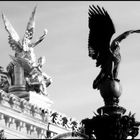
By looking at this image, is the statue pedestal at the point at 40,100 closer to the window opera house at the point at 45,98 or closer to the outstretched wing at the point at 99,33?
the window opera house at the point at 45,98

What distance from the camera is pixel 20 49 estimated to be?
165ft

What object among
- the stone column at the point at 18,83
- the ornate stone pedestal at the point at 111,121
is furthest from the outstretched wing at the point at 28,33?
the ornate stone pedestal at the point at 111,121

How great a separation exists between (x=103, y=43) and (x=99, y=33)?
0.22m

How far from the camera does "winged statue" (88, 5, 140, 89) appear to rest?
7363 millimetres

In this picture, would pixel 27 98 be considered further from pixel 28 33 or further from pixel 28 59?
pixel 28 33

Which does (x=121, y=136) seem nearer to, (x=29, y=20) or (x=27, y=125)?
(x=27, y=125)

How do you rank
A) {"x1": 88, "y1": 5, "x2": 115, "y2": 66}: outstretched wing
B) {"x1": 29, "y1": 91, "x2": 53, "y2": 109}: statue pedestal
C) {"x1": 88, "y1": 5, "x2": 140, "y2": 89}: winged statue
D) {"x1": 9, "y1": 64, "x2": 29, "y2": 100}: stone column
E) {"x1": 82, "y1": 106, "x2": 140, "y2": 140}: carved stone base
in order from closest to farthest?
{"x1": 82, "y1": 106, "x2": 140, "y2": 140}: carved stone base
{"x1": 88, "y1": 5, "x2": 140, "y2": 89}: winged statue
{"x1": 88, "y1": 5, "x2": 115, "y2": 66}: outstretched wing
{"x1": 29, "y1": 91, "x2": 53, "y2": 109}: statue pedestal
{"x1": 9, "y1": 64, "x2": 29, "y2": 100}: stone column

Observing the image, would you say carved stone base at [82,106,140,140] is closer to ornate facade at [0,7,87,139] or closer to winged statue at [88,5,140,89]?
winged statue at [88,5,140,89]

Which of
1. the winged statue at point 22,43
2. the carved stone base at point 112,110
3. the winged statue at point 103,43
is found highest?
the winged statue at point 22,43

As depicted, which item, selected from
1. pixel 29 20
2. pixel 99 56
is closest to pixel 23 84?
pixel 29 20

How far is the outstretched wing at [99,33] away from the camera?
7.58m

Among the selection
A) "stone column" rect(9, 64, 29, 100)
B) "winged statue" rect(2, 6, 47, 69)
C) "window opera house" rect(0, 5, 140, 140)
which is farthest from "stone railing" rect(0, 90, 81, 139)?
"winged statue" rect(2, 6, 47, 69)

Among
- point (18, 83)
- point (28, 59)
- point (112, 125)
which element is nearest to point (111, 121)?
point (112, 125)

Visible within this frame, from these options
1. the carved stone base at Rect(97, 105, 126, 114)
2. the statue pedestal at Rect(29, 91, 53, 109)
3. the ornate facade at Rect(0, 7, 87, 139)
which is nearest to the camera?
the carved stone base at Rect(97, 105, 126, 114)
